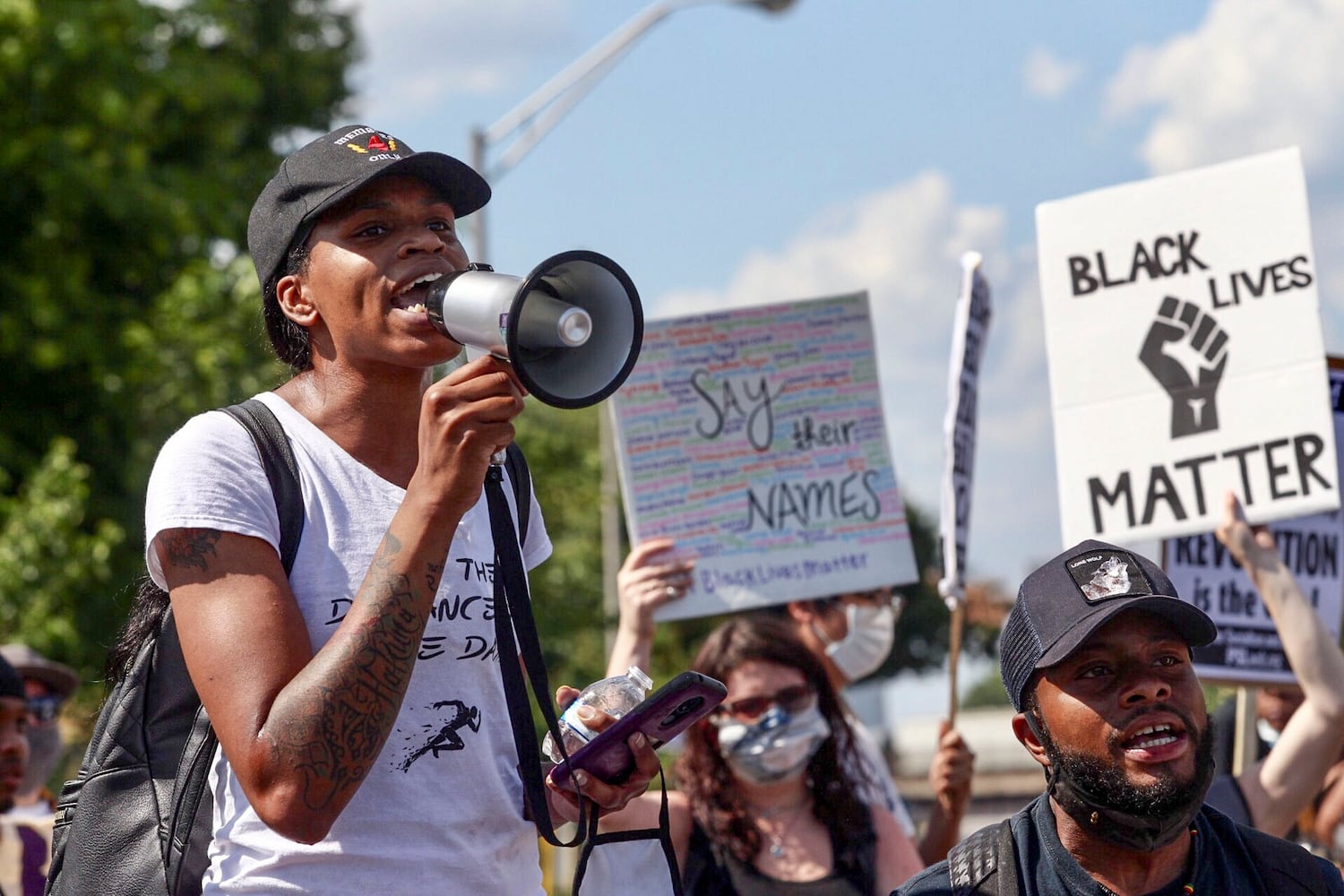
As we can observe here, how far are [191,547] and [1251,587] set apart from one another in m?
4.27

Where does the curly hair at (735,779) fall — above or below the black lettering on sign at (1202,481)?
below

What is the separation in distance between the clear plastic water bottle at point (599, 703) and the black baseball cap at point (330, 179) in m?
0.74

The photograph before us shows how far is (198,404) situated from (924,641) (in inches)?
1989

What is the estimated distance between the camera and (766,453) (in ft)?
19.1

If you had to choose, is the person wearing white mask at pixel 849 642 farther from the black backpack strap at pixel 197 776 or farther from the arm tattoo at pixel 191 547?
the arm tattoo at pixel 191 547

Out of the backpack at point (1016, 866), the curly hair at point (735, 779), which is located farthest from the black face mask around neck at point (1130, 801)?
the curly hair at point (735, 779)

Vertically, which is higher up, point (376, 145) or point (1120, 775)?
point (376, 145)

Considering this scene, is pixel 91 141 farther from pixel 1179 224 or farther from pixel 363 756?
pixel 363 756

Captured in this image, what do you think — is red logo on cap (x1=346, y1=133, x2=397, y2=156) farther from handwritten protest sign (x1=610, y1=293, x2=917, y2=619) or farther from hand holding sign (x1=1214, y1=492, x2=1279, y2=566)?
hand holding sign (x1=1214, y1=492, x2=1279, y2=566)

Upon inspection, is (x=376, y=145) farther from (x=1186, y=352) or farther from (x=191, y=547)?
(x=1186, y=352)

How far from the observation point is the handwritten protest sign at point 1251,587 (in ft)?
18.6

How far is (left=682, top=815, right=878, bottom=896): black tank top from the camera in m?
4.83

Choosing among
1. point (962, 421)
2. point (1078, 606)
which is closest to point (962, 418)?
point (962, 421)

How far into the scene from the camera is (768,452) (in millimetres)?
5828
